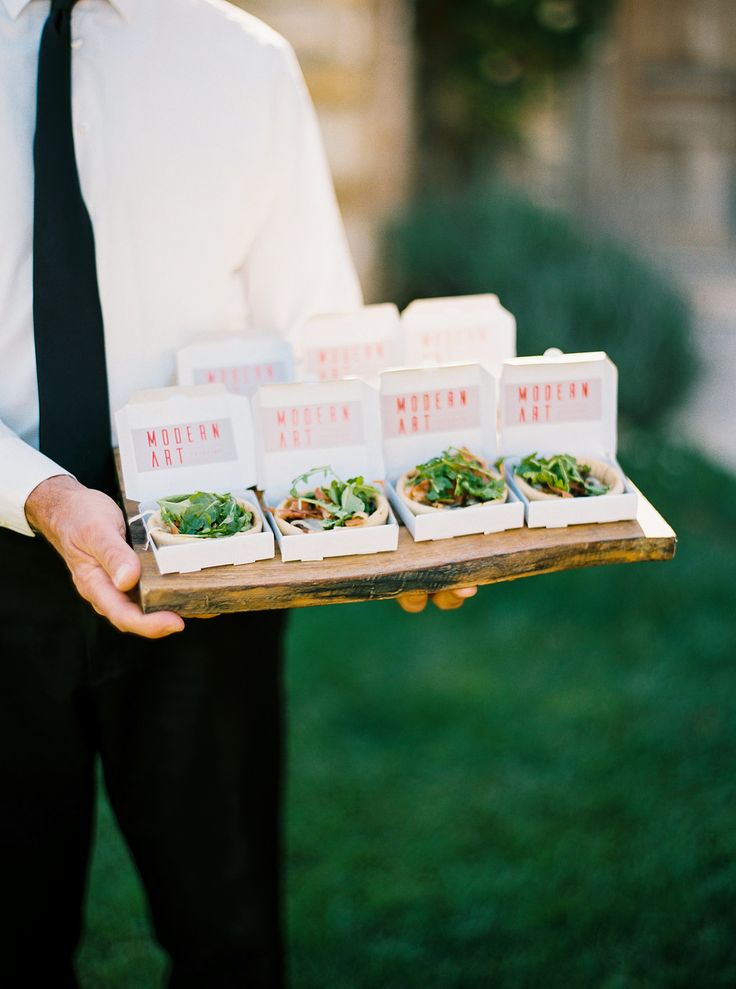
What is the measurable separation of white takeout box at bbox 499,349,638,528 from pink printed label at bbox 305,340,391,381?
256 mm

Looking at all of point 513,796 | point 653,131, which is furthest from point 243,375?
point 653,131

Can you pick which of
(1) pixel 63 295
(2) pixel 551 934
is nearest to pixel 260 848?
(2) pixel 551 934

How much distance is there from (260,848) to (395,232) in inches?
146

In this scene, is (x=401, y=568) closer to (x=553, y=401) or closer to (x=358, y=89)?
(x=553, y=401)

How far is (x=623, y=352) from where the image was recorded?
182 inches

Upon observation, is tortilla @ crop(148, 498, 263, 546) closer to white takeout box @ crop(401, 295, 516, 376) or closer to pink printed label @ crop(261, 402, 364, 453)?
pink printed label @ crop(261, 402, 364, 453)

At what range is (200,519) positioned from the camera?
1342mm

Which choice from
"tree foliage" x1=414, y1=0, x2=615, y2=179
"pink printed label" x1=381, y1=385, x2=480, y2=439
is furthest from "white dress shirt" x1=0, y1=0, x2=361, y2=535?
"tree foliage" x1=414, y1=0, x2=615, y2=179

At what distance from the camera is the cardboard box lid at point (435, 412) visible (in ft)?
4.83

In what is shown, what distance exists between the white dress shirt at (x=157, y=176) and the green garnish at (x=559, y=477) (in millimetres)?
543

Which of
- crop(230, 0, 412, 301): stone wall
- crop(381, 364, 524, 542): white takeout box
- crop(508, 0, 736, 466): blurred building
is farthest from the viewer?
crop(508, 0, 736, 466): blurred building

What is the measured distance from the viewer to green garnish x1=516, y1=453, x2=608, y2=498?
56.9 inches

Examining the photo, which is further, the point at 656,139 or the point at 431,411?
the point at 656,139

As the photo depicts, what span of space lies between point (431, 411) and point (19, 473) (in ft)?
1.84
